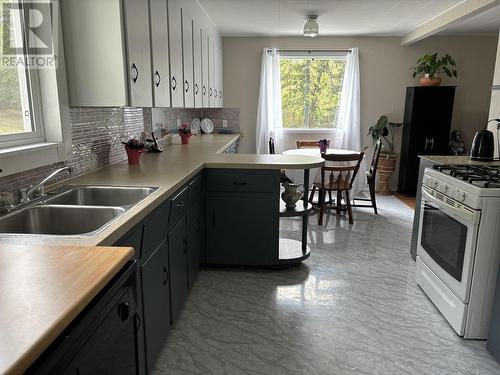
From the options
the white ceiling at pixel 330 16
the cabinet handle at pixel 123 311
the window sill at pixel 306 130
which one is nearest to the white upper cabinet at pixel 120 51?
the cabinet handle at pixel 123 311

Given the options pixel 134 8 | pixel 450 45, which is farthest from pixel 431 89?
pixel 134 8

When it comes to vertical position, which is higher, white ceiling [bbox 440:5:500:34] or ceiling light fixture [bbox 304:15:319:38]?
white ceiling [bbox 440:5:500:34]

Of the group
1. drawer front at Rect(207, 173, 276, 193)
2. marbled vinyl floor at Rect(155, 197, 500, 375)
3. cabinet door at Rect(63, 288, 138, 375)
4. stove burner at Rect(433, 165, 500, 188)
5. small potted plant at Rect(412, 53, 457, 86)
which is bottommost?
marbled vinyl floor at Rect(155, 197, 500, 375)

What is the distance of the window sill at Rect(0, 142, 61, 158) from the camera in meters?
1.57

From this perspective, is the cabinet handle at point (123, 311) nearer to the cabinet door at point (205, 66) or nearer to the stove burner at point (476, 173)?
the stove burner at point (476, 173)

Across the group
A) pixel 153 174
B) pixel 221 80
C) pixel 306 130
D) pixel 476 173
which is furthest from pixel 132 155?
pixel 306 130

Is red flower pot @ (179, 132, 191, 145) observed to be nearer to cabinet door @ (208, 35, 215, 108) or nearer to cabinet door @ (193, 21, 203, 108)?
cabinet door @ (193, 21, 203, 108)

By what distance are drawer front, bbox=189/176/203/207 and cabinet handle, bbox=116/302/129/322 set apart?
1343 mm

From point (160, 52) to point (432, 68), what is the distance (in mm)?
4054

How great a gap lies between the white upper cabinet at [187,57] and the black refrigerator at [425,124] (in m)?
3.28

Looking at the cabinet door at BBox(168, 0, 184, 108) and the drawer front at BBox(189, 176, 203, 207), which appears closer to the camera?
the drawer front at BBox(189, 176, 203, 207)

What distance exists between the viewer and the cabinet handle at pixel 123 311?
1.05 m

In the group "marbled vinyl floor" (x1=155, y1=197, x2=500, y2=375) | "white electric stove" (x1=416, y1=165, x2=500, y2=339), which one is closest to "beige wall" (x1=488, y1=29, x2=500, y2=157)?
"white electric stove" (x1=416, y1=165, x2=500, y2=339)

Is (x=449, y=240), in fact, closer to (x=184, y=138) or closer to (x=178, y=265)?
(x=178, y=265)
